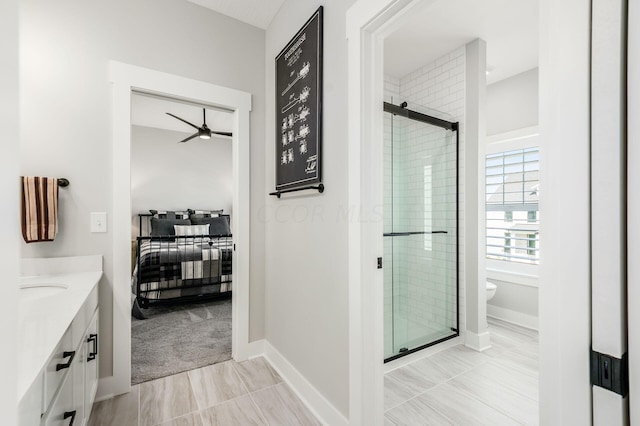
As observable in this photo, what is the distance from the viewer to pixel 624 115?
1.92 ft

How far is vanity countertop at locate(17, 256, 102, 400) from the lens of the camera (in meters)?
0.74

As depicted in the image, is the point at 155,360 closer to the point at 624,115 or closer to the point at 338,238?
the point at 338,238

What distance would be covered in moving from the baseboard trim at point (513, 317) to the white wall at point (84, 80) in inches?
149

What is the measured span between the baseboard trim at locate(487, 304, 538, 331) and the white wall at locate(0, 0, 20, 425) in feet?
12.7

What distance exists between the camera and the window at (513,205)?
3.35 m

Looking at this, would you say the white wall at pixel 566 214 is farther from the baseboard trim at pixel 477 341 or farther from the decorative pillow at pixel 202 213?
the decorative pillow at pixel 202 213

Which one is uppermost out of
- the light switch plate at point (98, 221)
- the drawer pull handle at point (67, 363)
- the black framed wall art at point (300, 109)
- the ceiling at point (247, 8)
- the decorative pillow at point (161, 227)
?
the ceiling at point (247, 8)

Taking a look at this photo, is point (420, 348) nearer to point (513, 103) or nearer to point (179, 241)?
point (513, 103)

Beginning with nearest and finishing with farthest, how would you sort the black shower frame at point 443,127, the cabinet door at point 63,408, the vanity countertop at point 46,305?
1. the vanity countertop at point 46,305
2. the cabinet door at point 63,408
3. the black shower frame at point 443,127

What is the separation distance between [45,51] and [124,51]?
1.39ft

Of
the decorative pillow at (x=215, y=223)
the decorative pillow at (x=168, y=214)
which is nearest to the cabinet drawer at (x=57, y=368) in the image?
the decorative pillow at (x=215, y=223)

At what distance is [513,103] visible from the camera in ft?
11.3

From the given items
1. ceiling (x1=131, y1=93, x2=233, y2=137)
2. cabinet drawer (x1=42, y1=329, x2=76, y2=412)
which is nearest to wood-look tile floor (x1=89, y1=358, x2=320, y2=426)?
cabinet drawer (x1=42, y1=329, x2=76, y2=412)

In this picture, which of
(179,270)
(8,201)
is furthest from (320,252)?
(179,270)
